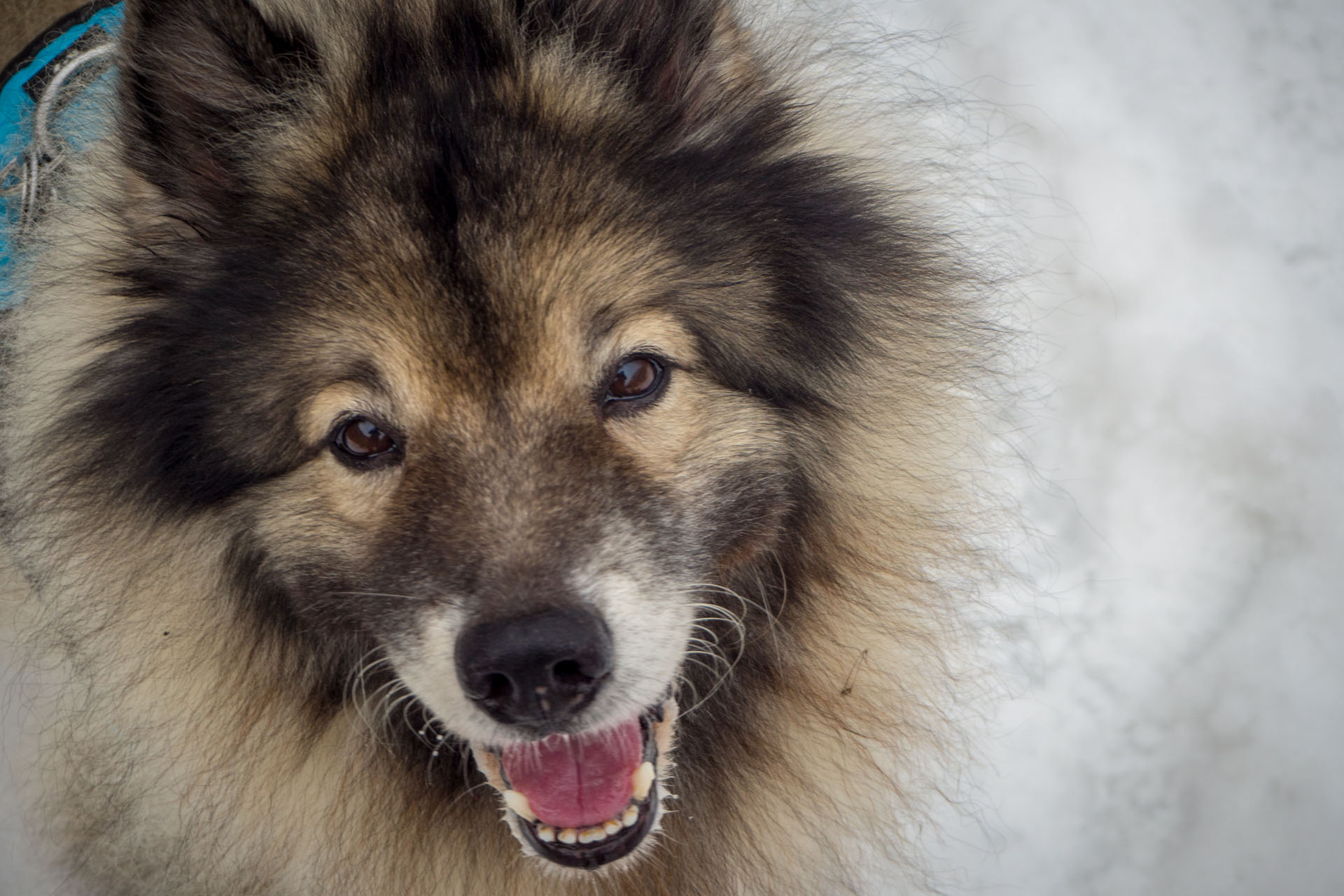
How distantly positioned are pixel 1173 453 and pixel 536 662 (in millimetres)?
2337

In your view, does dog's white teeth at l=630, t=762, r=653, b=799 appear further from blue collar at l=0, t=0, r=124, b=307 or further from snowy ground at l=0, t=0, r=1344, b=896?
blue collar at l=0, t=0, r=124, b=307

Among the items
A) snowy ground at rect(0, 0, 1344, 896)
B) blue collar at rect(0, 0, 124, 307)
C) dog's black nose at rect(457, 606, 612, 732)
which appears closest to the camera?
dog's black nose at rect(457, 606, 612, 732)

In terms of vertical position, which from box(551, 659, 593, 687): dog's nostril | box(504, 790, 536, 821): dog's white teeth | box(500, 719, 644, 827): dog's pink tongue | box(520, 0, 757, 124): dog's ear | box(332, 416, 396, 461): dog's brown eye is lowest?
box(504, 790, 536, 821): dog's white teeth

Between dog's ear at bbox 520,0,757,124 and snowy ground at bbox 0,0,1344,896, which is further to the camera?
snowy ground at bbox 0,0,1344,896

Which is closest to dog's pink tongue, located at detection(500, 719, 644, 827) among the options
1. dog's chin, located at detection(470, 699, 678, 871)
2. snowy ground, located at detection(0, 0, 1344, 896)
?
dog's chin, located at detection(470, 699, 678, 871)

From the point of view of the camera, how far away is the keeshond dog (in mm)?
1754

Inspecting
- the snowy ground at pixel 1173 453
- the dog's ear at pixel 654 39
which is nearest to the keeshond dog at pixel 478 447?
the dog's ear at pixel 654 39

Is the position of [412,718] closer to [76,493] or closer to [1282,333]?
[76,493]

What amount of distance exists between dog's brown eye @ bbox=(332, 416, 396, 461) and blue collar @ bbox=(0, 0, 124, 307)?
3.04 feet

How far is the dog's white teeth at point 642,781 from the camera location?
6.17 feet

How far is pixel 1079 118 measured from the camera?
11.5 feet

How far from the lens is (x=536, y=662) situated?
5.19 ft

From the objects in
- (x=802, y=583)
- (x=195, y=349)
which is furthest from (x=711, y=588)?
(x=195, y=349)

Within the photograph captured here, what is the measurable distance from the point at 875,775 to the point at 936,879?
589mm
